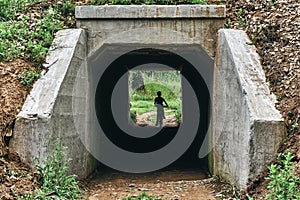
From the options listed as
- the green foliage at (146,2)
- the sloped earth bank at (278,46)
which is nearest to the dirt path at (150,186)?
the sloped earth bank at (278,46)

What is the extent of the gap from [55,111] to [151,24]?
8.74 ft

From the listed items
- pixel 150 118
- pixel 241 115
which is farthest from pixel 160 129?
pixel 241 115

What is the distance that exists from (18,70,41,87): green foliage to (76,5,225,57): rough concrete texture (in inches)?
56.7

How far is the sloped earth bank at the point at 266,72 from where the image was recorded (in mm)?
5586

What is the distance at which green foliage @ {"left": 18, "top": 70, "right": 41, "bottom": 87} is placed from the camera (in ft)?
21.5

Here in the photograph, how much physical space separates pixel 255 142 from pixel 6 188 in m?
3.21

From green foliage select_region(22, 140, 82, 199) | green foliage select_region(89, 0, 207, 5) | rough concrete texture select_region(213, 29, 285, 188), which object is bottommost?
green foliage select_region(22, 140, 82, 199)

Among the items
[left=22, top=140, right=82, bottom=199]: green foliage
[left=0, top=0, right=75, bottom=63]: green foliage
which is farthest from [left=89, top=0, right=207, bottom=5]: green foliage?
[left=22, top=140, right=82, bottom=199]: green foliage

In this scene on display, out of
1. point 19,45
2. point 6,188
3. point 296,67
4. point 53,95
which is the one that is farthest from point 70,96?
point 296,67

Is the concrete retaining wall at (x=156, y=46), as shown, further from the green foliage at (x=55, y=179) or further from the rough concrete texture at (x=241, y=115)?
the green foliage at (x=55, y=179)

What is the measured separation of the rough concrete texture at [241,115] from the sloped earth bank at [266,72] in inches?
7.3

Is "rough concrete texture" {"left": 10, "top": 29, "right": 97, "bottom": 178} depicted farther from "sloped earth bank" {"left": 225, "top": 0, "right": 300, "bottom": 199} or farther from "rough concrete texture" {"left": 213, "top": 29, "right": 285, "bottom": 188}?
"sloped earth bank" {"left": 225, "top": 0, "right": 300, "bottom": 199}

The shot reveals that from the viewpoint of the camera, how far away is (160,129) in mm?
16578

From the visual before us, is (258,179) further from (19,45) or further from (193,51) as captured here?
(19,45)
